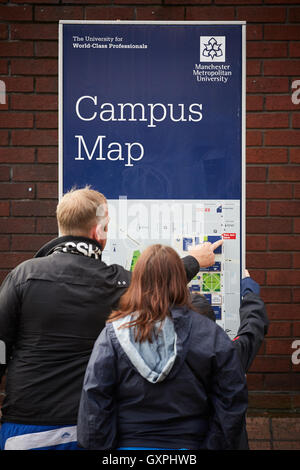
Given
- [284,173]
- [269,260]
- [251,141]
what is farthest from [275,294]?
[251,141]

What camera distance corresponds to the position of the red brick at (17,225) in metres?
3.95

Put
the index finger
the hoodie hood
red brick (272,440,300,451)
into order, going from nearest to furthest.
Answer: the hoodie hood < the index finger < red brick (272,440,300,451)

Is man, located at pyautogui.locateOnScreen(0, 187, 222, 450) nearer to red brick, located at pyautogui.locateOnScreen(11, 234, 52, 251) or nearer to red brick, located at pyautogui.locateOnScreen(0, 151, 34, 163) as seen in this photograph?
red brick, located at pyautogui.locateOnScreen(11, 234, 52, 251)

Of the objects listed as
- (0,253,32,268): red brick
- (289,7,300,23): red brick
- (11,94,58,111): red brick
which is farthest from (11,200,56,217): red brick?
(289,7,300,23): red brick

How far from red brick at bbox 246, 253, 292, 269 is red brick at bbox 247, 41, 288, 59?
56.2 inches

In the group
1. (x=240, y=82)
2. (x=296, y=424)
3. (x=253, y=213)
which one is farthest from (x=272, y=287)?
(x=240, y=82)

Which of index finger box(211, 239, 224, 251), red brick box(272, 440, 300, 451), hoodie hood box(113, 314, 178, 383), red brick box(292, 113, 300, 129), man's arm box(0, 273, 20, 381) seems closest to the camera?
hoodie hood box(113, 314, 178, 383)

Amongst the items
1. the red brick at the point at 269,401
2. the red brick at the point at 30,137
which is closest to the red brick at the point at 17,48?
the red brick at the point at 30,137

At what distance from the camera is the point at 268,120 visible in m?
3.93

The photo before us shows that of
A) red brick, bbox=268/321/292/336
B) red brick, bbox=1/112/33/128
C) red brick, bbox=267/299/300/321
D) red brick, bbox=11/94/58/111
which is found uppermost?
red brick, bbox=11/94/58/111

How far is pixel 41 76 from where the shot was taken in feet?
12.9

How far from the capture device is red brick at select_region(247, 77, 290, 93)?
3.90 m
